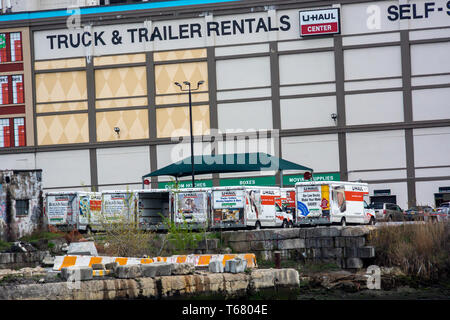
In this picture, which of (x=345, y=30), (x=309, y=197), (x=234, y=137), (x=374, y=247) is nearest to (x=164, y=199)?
(x=309, y=197)

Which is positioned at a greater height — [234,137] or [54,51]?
[54,51]

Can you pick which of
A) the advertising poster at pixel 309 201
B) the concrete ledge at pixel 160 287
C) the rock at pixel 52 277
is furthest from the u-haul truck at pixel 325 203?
the rock at pixel 52 277

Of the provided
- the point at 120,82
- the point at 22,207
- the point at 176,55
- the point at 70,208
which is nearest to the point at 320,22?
the point at 176,55

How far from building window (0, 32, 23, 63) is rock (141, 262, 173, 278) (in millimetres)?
49935

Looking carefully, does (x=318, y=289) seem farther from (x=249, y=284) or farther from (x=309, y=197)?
(x=309, y=197)

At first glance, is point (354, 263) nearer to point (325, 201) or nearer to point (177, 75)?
point (325, 201)

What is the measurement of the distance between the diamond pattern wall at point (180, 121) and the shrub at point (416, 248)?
111 feet

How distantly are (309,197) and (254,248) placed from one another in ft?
19.1

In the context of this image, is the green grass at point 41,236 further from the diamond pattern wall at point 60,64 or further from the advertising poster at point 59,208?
the diamond pattern wall at point 60,64

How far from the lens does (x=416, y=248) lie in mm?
29281

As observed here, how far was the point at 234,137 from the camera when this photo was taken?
63.2 m

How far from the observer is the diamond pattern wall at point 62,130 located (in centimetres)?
6531

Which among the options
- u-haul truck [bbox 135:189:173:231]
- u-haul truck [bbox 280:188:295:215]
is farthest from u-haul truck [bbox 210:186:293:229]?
u-haul truck [bbox 280:188:295:215]

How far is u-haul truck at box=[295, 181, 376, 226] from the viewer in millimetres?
38062
